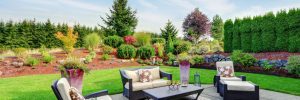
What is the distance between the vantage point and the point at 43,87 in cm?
574

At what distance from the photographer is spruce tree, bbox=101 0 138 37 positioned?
21.0 metres

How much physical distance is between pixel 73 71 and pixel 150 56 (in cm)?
894

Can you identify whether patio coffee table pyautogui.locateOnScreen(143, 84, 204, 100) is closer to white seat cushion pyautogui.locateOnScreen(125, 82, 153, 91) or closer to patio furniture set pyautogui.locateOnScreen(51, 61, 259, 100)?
patio furniture set pyautogui.locateOnScreen(51, 61, 259, 100)

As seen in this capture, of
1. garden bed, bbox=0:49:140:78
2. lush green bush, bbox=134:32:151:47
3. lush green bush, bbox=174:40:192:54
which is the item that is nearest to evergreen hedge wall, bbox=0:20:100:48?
garden bed, bbox=0:49:140:78

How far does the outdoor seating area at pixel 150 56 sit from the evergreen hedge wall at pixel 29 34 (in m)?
0.06

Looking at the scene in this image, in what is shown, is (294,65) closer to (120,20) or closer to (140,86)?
(140,86)

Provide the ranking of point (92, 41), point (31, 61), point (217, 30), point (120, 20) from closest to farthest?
point (31, 61) < point (92, 41) < point (120, 20) < point (217, 30)

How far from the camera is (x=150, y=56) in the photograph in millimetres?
12648

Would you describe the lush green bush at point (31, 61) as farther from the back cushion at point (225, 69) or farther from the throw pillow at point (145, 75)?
the back cushion at point (225, 69)

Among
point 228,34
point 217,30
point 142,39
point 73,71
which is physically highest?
point 217,30

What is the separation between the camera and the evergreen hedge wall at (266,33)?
899 cm

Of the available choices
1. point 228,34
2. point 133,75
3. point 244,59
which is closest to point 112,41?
point 228,34

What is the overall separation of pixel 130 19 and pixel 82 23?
5.29 meters

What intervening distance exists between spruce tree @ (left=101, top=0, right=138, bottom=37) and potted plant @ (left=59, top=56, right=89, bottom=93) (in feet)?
55.6
